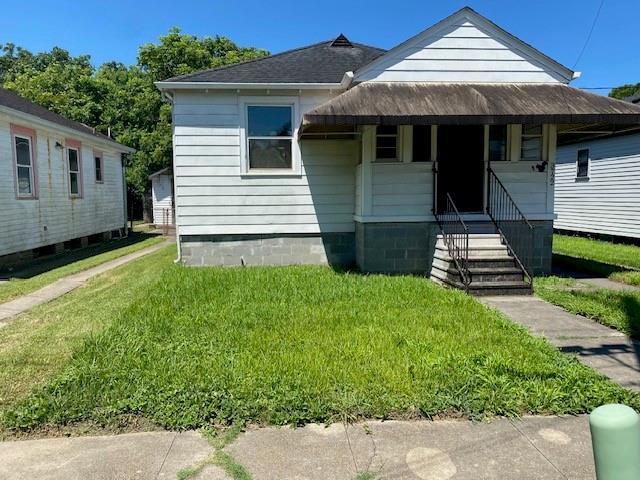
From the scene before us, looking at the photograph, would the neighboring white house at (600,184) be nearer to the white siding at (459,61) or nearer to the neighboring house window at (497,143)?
the neighboring house window at (497,143)

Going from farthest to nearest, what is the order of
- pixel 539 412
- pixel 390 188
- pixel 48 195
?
pixel 48 195 → pixel 390 188 → pixel 539 412

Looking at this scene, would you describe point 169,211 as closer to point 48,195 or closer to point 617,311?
point 48,195

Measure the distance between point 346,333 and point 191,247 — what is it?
18.9 feet

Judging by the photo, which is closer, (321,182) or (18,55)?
(321,182)

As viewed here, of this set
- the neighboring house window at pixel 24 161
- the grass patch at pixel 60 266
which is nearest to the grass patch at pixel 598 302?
the grass patch at pixel 60 266

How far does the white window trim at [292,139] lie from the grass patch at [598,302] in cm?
523

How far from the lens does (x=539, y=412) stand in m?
3.45

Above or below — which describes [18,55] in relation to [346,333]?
above

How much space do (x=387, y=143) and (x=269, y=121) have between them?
2534mm

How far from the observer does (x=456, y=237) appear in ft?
27.4

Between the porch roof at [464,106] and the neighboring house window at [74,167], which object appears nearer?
the porch roof at [464,106]

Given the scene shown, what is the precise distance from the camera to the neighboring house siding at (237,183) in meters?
9.55

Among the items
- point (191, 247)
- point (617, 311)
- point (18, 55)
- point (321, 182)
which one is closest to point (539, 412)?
point (617, 311)

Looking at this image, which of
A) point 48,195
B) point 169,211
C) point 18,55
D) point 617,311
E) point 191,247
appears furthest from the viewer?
point 18,55
